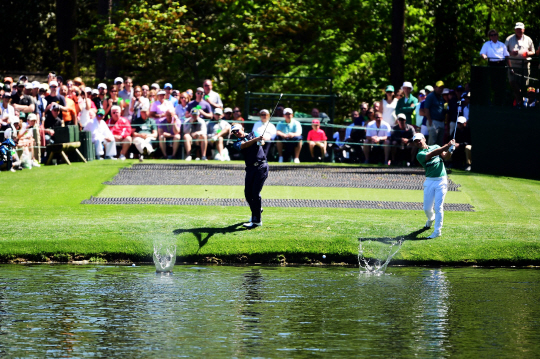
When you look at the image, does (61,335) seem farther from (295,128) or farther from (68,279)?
(295,128)

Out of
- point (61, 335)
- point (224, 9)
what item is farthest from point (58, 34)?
point (61, 335)

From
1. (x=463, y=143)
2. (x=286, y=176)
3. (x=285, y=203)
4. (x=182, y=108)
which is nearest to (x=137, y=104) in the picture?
(x=182, y=108)

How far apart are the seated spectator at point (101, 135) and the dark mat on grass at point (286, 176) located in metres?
1.64

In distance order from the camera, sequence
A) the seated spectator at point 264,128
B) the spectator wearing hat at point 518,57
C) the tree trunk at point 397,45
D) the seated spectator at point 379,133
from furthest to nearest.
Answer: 1. the tree trunk at point 397,45
2. the seated spectator at point 379,133
3. the spectator wearing hat at point 518,57
4. the seated spectator at point 264,128

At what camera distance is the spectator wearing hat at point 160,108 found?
84.0 ft

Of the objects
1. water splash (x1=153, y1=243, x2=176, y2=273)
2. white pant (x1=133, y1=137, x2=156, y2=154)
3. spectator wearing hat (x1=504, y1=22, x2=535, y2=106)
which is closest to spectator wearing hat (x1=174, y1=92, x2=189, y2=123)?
white pant (x1=133, y1=137, x2=156, y2=154)

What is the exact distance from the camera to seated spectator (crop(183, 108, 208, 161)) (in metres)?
25.0

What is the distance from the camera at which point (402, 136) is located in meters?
24.8

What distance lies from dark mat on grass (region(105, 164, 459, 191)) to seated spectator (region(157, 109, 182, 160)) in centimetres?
154

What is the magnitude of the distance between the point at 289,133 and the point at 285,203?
19.8 ft

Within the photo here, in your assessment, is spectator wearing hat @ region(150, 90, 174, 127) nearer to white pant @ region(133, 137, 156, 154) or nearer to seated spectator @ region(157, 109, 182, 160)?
seated spectator @ region(157, 109, 182, 160)

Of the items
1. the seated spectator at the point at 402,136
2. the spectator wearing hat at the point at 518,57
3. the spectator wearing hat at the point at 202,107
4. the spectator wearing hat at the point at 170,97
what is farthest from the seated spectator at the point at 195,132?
the spectator wearing hat at the point at 518,57

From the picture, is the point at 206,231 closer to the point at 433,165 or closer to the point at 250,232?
the point at 250,232

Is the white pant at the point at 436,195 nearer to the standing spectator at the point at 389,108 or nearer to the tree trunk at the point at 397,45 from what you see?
the standing spectator at the point at 389,108
